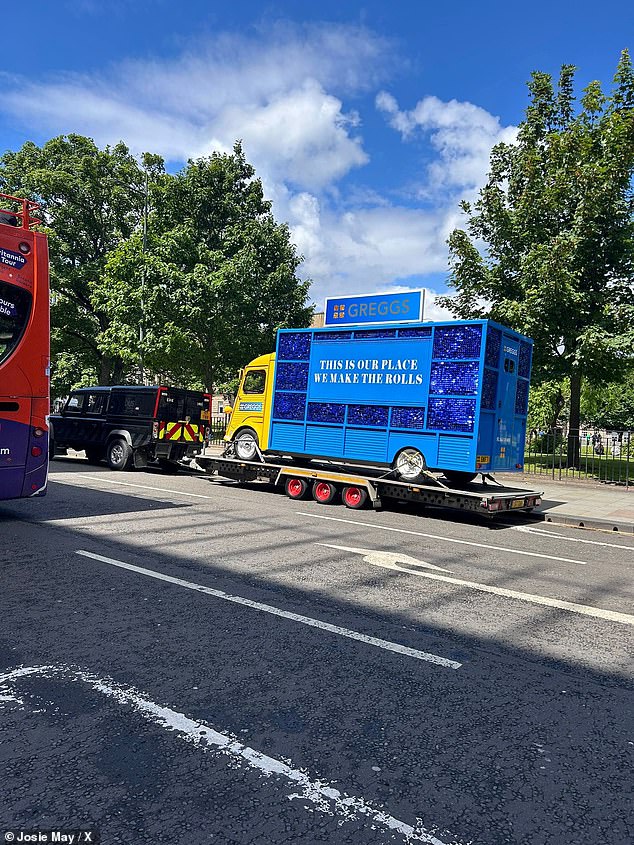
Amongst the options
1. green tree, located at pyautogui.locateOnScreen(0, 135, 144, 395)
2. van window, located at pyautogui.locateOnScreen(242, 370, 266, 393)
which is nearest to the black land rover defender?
van window, located at pyautogui.locateOnScreen(242, 370, 266, 393)

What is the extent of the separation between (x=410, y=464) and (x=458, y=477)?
1014 millimetres

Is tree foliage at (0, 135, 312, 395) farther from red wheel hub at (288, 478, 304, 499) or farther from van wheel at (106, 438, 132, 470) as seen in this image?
red wheel hub at (288, 478, 304, 499)

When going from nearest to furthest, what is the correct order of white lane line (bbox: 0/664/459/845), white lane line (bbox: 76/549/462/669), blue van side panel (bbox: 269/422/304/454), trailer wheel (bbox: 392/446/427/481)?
1. white lane line (bbox: 0/664/459/845)
2. white lane line (bbox: 76/549/462/669)
3. trailer wheel (bbox: 392/446/427/481)
4. blue van side panel (bbox: 269/422/304/454)

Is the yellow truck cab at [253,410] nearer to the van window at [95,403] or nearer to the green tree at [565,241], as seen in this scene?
the van window at [95,403]

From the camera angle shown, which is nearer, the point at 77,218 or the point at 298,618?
the point at 298,618

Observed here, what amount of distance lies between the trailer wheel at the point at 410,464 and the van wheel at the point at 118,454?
8434mm

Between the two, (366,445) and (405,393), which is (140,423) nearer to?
→ (366,445)

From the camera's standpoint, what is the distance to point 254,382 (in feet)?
48.7

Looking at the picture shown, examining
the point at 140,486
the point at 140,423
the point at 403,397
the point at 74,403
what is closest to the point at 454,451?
the point at 403,397

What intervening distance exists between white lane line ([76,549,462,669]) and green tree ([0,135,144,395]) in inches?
1096

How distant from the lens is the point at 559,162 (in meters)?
19.4

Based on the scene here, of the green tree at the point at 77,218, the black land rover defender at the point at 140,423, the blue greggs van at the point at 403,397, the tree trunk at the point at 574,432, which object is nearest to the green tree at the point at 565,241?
the tree trunk at the point at 574,432

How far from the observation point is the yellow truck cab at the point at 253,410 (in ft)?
47.4

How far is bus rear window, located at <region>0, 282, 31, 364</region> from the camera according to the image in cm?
780
